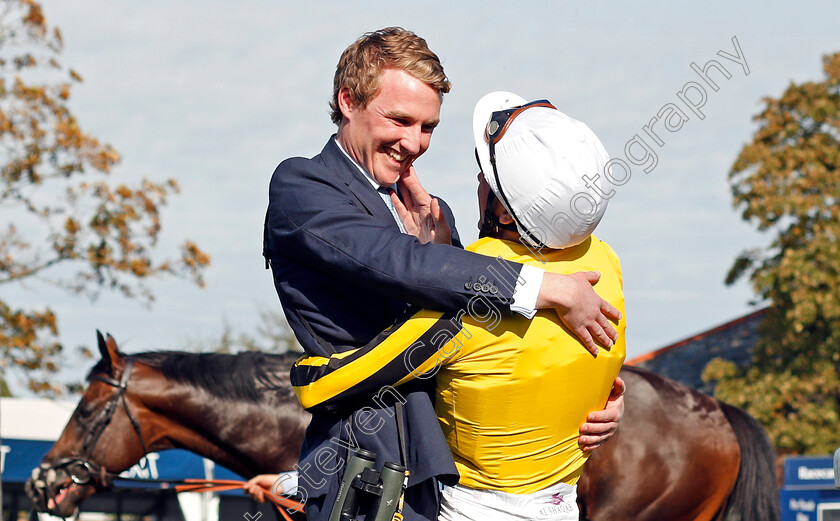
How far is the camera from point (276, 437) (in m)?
5.00

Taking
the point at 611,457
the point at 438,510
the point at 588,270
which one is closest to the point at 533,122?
the point at 588,270

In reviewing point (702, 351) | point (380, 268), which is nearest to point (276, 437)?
point (380, 268)

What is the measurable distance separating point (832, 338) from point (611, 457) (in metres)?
10.6

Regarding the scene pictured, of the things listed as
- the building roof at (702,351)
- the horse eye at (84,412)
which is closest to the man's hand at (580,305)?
the horse eye at (84,412)

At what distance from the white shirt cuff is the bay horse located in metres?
3.27

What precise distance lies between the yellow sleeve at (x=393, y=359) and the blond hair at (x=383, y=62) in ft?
2.05

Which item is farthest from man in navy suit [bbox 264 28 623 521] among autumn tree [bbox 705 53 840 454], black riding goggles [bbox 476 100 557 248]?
autumn tree [bbox 705 53 840 454]

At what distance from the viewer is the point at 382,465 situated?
1.87 metres

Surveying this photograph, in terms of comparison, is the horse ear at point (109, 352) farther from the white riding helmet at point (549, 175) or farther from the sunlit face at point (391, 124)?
the white riding helmet at point (549, 175)

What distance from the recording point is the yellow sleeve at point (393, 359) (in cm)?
183

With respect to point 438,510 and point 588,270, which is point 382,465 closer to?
point 438,510

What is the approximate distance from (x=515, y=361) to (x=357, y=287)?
41 centimetres

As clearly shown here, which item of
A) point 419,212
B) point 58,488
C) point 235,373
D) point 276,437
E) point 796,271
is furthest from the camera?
point 796,271

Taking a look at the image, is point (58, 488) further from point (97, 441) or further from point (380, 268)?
point (380, 268)
